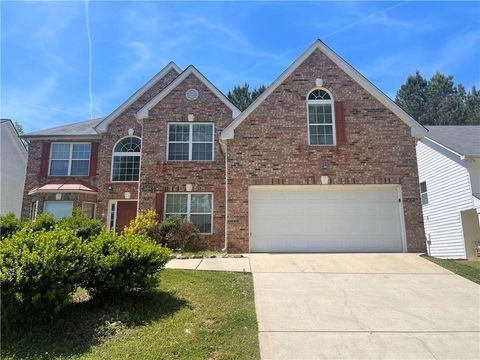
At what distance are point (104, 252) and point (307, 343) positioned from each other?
3.81m

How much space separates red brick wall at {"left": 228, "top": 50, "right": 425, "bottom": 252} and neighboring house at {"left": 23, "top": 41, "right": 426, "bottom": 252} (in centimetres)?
4

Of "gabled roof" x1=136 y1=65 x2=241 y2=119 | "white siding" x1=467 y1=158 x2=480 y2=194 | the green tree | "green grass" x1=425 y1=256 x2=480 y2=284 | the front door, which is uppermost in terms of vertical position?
the green tree

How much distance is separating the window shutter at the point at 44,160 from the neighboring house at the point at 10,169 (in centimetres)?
424

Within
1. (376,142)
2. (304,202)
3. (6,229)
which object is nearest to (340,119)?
(376,142)

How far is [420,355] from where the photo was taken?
5.04m

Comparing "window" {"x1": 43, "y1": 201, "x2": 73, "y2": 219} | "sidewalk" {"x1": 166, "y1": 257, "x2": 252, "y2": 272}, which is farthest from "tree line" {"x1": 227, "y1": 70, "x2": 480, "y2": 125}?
"sidewalk" {"x1": 166, "y1": 257, "x2": 252, "y2": 272}

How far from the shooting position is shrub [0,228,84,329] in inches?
194

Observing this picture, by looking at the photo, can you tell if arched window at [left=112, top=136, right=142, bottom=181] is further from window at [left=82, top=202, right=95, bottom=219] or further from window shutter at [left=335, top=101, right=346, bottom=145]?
window shutter at [left=335, top=101, right=346, bottom=145]

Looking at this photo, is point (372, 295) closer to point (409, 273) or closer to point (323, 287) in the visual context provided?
point (323, 287)

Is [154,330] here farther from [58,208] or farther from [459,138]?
[459,138]

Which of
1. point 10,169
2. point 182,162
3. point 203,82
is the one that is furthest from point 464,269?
point 10,169

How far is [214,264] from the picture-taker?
33.5 feet

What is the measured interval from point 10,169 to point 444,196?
981 inches

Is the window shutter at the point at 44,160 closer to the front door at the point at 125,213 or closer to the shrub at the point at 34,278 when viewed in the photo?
the front door at the point at 125,213
